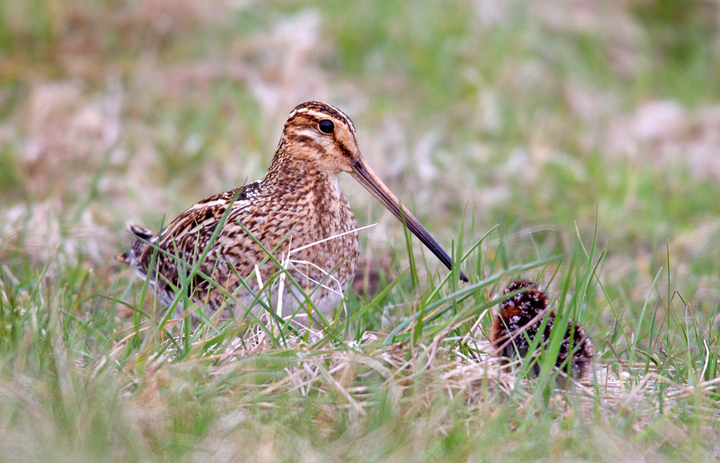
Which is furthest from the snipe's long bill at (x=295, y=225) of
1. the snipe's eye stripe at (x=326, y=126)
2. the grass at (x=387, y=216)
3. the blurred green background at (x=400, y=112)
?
the blurred green background at (x=400, y=112)

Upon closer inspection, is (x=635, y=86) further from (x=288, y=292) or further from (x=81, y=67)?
(x=288, y=292)

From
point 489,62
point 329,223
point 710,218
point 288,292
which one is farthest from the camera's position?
point 489,62

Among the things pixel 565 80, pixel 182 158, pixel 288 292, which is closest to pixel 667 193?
pixel 565 80

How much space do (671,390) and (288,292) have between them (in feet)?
4.51

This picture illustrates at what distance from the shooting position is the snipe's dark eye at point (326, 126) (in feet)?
12.1

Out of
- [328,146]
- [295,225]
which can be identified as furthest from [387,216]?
[295,225]

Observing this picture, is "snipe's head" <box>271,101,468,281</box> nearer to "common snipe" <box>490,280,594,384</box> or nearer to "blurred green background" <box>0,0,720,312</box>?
"common snipe" <box>490,280,594,384</box>

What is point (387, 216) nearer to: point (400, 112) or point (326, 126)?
point (326, 126)

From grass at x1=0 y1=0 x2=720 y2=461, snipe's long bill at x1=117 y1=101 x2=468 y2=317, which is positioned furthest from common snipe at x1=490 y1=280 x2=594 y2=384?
A: snipe's long bill at x1=117 y1=101 x2=468 y2=317

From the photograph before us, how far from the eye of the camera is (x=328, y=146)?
12.1 ft

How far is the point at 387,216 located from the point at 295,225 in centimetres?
182

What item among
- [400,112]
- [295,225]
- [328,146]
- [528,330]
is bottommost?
[528,330]

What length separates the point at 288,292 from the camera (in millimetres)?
3385

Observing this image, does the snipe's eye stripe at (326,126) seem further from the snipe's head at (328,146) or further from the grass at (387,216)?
the grass at (387,216)
